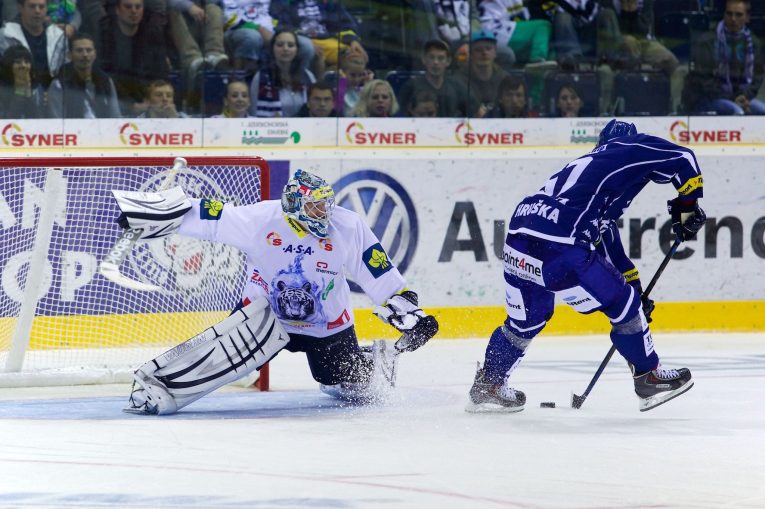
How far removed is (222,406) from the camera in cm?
589

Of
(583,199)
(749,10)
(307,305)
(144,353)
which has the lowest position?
(144,353)

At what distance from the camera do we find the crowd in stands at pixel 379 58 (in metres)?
8.09

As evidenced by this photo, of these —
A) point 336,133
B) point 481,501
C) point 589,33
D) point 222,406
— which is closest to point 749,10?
point 589,33

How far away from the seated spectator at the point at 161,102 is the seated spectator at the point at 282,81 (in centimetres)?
46

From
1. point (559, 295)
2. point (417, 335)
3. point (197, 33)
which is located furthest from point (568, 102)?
point (417, 335)

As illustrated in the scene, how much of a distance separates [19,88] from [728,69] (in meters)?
4.35

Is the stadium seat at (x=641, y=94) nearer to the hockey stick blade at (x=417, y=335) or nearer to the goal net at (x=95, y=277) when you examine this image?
the goal net at (x=95, y=277)

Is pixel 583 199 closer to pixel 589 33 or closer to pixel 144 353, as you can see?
pixel 144 353

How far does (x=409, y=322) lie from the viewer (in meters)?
5.59

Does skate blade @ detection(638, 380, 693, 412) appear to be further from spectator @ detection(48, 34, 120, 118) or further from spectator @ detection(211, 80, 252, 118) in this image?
spectator @ detection(48, 34, 120, 118)

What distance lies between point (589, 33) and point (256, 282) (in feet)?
12.9

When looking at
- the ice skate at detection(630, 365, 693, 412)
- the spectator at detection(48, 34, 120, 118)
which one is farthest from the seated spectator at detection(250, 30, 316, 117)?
the ice skate at detection(630, 365, 693, 412)

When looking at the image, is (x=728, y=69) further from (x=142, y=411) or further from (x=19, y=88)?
(x=142, y=411)

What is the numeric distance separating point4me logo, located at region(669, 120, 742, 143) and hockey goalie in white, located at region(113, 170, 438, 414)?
3.61 m
